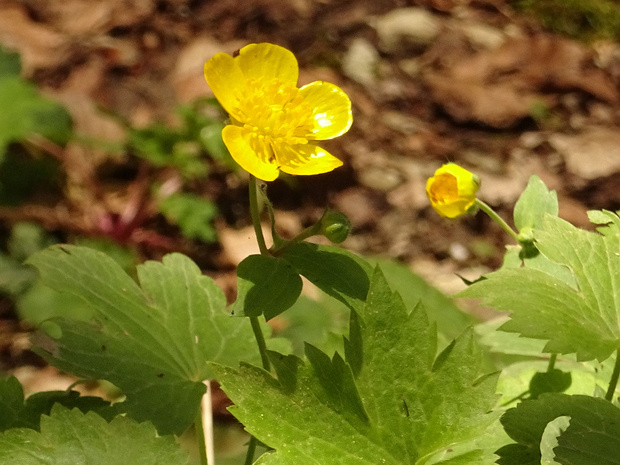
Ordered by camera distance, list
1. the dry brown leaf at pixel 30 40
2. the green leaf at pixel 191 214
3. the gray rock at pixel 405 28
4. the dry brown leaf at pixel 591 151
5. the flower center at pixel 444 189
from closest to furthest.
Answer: the flower center at pixel 444 189
the green leaf at pixel 191 214
the dry brown leaf at pixel 591 151
the dry brown leaf at pixel 30 40
the gray rock at pixel 405 28

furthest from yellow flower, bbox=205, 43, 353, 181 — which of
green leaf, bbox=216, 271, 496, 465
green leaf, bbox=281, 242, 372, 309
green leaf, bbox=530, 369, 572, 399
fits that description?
green leaf, bbox=530, 369, 572, 399

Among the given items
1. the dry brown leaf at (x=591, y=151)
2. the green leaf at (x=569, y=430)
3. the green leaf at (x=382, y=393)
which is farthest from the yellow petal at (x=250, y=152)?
the dry brown leaf at (x=591, y=151)

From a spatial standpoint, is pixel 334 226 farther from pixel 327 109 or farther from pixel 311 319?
pixel 311 319

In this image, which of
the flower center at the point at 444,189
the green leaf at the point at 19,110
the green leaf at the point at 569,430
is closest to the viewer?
the green leaf at the point at 569,430

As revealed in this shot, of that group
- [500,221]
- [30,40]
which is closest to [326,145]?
[30,40]

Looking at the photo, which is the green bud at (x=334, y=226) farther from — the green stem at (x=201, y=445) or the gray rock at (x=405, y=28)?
the gray rock at (x=405, y=28)

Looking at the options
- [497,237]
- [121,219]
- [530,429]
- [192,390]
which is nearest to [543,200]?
[530,429]

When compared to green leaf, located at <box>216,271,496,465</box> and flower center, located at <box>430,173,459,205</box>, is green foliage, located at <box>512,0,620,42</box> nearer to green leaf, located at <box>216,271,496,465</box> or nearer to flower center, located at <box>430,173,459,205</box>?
flower center, located at <box>430,173,459,205</box>
